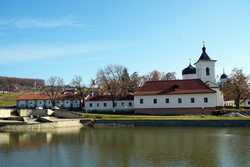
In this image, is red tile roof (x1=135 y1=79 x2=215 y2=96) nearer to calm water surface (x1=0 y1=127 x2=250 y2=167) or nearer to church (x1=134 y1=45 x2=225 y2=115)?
church (x1=134 y1=45 x2=225 y2=115)

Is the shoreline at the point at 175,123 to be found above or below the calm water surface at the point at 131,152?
above

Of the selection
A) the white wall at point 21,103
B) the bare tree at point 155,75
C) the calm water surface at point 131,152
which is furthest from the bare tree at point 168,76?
the calm water surface at point 131,152

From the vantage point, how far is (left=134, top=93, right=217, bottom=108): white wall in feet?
163

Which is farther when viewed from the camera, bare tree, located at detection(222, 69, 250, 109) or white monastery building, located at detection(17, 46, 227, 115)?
bare tree, located at detection(222, 69, 250, 109)

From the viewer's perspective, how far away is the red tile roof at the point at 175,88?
50562 millimetres

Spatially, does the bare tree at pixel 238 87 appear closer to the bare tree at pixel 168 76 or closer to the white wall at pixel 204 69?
the white wall at pixel 204 69

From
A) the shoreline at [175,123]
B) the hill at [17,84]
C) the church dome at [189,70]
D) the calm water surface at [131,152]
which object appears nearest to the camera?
the calm water surface at [131,152]

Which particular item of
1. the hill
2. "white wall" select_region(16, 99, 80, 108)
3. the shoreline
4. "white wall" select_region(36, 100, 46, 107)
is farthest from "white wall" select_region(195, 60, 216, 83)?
the hill

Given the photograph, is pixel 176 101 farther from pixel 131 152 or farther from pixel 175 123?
pixel 131 152

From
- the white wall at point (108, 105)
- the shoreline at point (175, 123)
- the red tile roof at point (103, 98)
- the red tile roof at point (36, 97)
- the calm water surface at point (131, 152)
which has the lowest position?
the calm water surface at point (131, 152)


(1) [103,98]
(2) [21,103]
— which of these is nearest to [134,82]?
(1) [103,98]

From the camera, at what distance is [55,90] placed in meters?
68.1

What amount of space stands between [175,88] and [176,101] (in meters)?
2.14

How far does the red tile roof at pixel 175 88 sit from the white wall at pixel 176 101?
24.4 inches
